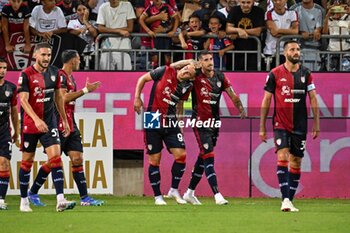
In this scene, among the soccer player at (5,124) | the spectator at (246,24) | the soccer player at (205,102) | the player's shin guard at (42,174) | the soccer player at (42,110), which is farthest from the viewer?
the spectator at (246,24)

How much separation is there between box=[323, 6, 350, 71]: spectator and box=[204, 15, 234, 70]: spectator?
205cm

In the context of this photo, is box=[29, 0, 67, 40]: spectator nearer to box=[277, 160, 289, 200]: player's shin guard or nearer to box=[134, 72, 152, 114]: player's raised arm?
box=[134, 72, 152, 114]: player's raised arm

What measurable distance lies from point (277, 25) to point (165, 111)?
14.6 feet

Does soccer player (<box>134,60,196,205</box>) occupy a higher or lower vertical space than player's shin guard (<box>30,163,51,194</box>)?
higher

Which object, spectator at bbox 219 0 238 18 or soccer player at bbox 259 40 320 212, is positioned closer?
soccer player at bbox 259 40 320 212

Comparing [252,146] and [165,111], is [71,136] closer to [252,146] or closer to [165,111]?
[165,111]

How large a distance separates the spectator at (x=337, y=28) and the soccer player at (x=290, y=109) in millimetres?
5109

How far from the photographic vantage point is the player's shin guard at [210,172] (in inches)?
780

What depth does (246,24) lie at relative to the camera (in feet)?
76.4

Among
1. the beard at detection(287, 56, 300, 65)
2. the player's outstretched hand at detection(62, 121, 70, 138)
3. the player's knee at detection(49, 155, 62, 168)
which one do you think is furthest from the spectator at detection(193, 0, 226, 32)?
the player's knee at detection(49, 155, 62, 168)

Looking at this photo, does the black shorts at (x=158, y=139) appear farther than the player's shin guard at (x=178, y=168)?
No

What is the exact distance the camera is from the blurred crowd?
23.1m

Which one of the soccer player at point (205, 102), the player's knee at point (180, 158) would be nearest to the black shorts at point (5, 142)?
the player's knee at point (180, 158)

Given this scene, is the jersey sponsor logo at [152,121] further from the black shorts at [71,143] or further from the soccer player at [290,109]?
the soccer player at [290,109]
